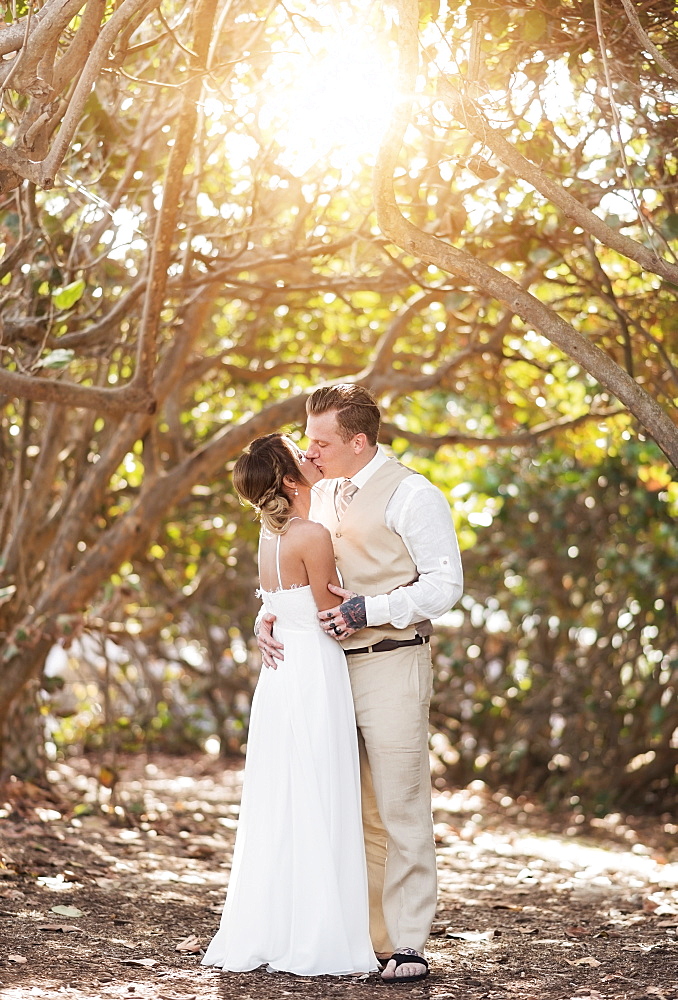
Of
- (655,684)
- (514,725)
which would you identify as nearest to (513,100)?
(655,684)

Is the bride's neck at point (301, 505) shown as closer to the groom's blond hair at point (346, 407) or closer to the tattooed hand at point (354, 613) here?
the groom's blond hair at point (346, 407)

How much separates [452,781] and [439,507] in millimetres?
6212

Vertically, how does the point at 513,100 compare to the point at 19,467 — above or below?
above

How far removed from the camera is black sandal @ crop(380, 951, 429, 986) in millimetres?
3873

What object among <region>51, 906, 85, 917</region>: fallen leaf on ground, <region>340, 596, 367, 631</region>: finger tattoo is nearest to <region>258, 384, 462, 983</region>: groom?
<region>340, 596, 367, 631</region>: finger tattoo

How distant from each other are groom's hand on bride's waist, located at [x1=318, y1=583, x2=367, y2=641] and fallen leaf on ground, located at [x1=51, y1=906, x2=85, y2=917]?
176cm

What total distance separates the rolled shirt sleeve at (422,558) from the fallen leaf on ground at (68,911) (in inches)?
74.2

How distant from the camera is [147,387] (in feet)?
17.1

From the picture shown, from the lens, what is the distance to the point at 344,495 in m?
4.21

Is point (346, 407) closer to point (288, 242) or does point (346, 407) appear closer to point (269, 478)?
point (269, 478)

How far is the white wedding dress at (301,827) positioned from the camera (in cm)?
385

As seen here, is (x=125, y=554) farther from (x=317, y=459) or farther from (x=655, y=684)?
(x=655, y=684)

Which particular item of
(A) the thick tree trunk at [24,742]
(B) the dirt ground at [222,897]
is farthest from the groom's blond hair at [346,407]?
(A) the thick tree trunk at [24,742]

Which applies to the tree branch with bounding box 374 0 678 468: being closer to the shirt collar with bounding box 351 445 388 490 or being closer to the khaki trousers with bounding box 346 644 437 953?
the shirt collar with bounding box 351 445 388 490
